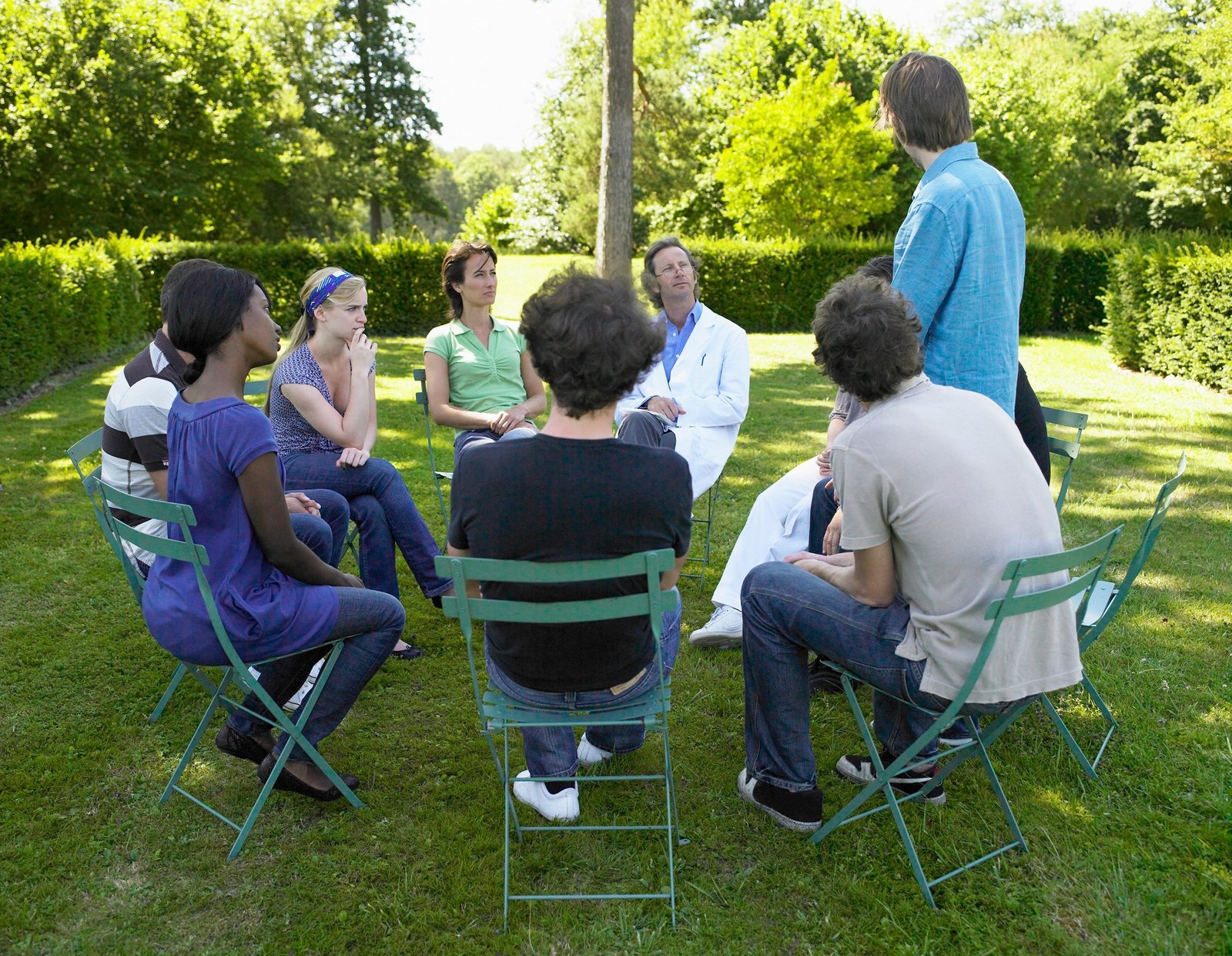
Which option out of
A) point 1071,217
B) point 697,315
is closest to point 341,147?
point 1071,217

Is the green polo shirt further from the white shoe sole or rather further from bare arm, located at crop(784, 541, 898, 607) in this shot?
bare arm, located at crop(784, 541, 898, 607)

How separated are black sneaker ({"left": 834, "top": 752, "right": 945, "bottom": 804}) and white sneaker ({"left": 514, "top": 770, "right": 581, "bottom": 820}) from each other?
3.06ft

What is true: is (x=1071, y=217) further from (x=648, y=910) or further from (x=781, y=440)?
(x=648, y=910)

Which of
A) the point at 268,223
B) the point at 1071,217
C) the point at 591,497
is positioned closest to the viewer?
the point at 591,497

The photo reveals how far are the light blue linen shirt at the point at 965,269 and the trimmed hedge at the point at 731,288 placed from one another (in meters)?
8.78

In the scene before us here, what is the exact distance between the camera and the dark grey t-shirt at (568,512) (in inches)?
89.3

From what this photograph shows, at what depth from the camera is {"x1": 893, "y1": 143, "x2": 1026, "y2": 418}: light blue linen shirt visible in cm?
301

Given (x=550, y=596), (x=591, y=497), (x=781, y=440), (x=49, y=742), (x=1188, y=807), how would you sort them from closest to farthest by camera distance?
(x=591, y=497) < (x=550, y=596) < (x=1188, y=807) < (x=49, y=742) < (x=781, y=440)

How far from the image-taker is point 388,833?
9.16 ft

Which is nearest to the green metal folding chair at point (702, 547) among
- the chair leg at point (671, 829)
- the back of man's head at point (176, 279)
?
the chair leg at point (671, 829)

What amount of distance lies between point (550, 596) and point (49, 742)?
2.12 meters

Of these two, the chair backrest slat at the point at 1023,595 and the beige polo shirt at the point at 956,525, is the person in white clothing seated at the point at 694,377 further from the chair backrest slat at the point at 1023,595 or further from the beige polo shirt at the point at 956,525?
the chair backrest slat at the point at 1023,595

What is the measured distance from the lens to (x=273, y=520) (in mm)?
2604

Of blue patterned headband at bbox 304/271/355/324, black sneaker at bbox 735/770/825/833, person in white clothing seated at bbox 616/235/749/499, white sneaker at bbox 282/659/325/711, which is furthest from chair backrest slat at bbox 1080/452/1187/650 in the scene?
blue patterned headband at bbox 304/271/355/324
